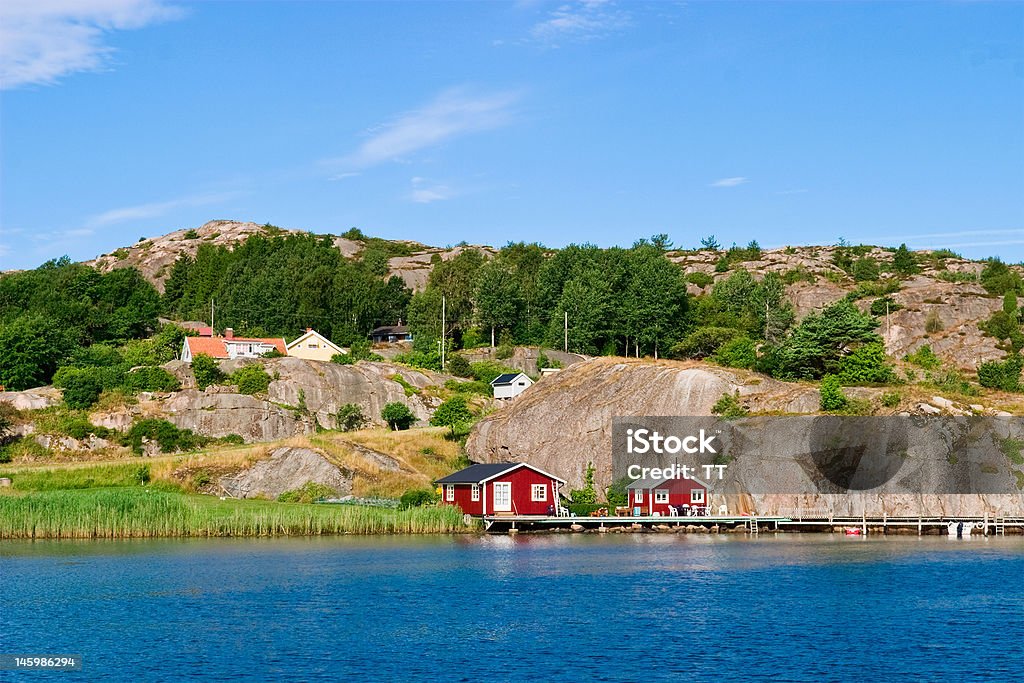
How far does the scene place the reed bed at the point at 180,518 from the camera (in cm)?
7181

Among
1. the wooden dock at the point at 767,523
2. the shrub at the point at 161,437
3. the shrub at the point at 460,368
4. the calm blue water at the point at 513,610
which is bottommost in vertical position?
the calm blue water at the point at 513,610

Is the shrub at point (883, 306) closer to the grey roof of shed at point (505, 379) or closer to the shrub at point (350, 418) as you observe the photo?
the grey roof of shed at point (505, 379)

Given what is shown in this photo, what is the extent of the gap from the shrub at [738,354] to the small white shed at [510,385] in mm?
19801

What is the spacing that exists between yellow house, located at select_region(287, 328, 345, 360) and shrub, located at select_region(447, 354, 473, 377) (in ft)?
59.9

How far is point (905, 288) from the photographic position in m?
163

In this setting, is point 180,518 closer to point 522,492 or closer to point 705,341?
point 522,492

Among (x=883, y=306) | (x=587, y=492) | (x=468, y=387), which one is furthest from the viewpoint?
(x=883, y=306)

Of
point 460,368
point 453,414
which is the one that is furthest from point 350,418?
point 460,368

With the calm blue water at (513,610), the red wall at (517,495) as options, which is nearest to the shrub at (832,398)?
the calm blue water at (513,610)

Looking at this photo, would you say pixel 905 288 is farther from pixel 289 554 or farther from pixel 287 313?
pixel 289 554

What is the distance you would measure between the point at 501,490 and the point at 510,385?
30.8 meters

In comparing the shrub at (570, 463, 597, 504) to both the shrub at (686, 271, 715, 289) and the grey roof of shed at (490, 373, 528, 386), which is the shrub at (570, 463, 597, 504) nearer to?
the grey roof of shed at (490, 373, 528, 386)

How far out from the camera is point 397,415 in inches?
4353

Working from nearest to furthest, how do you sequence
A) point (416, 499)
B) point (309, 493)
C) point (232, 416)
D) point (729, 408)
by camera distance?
1. point (416, 499)
2. point (729, 408)
3. point (309, 493)
4. point (232, 416)
